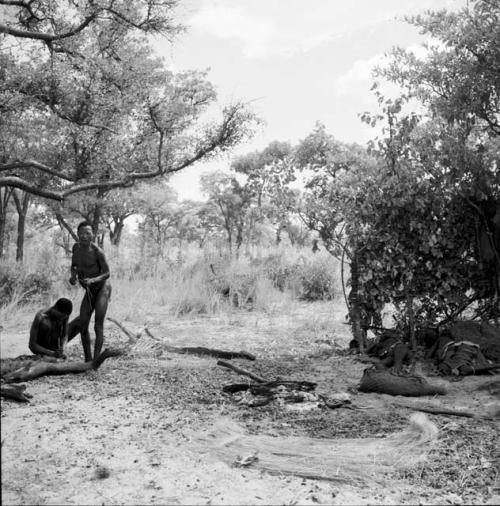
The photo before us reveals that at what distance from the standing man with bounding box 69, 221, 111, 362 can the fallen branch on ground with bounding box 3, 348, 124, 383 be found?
1.36 ft

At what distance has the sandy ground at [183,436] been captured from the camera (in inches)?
120

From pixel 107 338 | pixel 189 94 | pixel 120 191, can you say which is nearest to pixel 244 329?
pixel 107 338

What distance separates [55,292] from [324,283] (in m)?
6.17

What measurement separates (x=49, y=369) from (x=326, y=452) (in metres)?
3.23

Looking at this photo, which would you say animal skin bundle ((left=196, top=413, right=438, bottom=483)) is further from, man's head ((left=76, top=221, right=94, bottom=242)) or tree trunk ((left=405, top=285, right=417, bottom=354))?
man's head ((left=76, top=221, right=94, bottom=242))

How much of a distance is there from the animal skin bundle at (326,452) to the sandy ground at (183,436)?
95 millimetres

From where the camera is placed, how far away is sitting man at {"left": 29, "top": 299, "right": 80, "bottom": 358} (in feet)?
21.1

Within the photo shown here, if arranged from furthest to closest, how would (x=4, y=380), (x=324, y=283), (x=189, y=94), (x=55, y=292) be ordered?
1. (x=189, y=94)
2. (x=324, y=283)
3. (x=55, y=292)
4. (x=4, y=380)

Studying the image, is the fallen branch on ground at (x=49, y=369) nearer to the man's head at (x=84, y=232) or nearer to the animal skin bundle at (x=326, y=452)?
the man's head at (x=84, y=232)

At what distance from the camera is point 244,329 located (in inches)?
385

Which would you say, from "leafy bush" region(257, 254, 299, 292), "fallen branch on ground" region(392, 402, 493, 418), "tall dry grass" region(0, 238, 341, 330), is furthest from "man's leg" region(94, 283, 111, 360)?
"leafy bush" region(257, 254, 299, 292)

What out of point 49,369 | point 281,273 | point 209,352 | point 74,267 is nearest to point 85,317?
point 74,267

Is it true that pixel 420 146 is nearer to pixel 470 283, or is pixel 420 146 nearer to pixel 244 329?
pixel 470 283

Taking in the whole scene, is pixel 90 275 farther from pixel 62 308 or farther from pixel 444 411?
pixel 444 411
